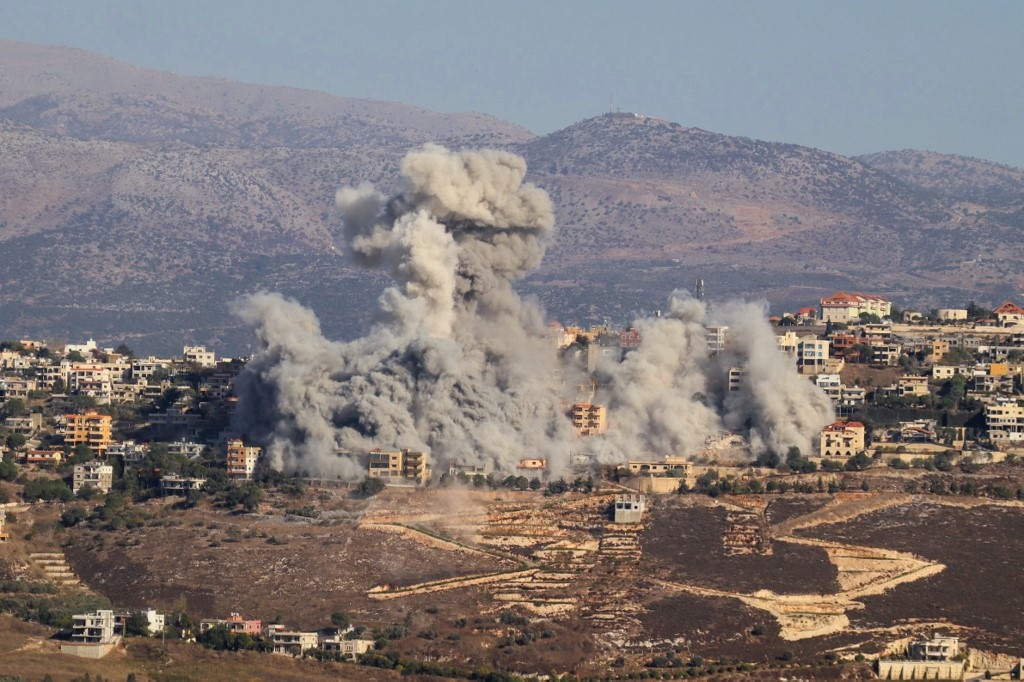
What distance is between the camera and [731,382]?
101 meters

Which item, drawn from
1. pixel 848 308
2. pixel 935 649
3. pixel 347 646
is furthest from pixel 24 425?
pixel 935 649

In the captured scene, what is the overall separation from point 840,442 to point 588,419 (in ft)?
29.7

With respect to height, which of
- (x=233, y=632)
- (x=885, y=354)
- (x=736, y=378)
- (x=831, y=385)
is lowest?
(x=233, y=632)

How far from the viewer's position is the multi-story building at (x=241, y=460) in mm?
96375

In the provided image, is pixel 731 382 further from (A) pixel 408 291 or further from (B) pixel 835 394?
(A) pixel 408 291

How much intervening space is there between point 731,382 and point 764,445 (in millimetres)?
4158

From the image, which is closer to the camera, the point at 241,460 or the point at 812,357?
the point at 241,460

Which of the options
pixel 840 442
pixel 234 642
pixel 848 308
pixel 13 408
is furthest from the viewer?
pixel 848 308

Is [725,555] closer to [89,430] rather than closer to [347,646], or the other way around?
[347,646]

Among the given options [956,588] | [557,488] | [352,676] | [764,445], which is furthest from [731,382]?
[352,676]

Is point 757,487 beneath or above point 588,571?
above

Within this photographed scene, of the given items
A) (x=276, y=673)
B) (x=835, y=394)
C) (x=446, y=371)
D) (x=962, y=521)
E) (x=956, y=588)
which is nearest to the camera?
(x=276, y=673)

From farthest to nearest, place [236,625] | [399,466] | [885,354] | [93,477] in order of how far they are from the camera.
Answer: [885,354], [93,477], [399,466], [236,625]

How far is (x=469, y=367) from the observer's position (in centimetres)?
9844
